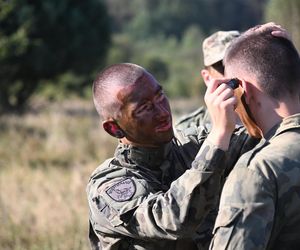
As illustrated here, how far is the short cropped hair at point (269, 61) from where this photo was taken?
6.88ft

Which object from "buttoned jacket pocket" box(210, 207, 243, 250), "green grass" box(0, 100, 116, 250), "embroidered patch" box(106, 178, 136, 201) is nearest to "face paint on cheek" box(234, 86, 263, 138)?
"buttoned jacket pocket" box(210, 207, 243, 250)

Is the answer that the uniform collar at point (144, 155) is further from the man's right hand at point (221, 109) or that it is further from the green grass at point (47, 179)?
the green grass at point (47, 179)

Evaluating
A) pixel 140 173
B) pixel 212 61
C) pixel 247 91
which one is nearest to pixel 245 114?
pixel 247 91

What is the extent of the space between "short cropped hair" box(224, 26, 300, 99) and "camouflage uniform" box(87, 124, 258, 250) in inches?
10.2

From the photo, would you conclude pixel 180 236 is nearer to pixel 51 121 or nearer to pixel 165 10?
pixel 51 121

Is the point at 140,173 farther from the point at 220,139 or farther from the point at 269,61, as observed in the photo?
the point at 269,61

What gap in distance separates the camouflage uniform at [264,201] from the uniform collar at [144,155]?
525 mm

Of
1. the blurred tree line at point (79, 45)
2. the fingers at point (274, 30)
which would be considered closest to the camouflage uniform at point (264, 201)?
the fingers at point (274, 30)

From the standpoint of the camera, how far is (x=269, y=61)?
2115 millimetres

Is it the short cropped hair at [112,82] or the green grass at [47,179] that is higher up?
the short cropped hair at [112,82]

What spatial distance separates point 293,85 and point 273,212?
414mm

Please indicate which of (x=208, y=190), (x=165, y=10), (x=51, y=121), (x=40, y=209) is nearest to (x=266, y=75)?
(x=208, y=190)

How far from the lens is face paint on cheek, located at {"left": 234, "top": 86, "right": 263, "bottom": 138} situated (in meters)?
2.13

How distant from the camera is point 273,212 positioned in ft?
6.40
